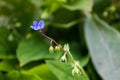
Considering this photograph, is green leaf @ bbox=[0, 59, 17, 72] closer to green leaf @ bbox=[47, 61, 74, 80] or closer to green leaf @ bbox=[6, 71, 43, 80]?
green leaf @ bbox=[6, 71, 43, 80]

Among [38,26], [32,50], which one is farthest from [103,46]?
[38,26]

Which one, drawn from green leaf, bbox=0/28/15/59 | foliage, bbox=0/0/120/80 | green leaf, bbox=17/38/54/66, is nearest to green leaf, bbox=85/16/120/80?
foliage, bbox=0/0/120/80

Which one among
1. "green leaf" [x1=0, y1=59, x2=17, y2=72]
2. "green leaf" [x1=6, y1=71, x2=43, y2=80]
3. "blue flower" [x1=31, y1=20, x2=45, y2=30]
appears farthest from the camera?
"green leaf" [x1=0, y1=59, x2=17, y2=72]

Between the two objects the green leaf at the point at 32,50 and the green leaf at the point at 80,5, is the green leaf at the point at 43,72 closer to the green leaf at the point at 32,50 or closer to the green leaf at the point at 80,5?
the green leaf at the point at 32,50

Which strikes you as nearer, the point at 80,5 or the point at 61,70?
the point at 61,70

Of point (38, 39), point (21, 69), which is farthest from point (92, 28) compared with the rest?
point (21, 69)

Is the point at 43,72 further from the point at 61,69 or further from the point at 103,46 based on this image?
the point at 103,46
